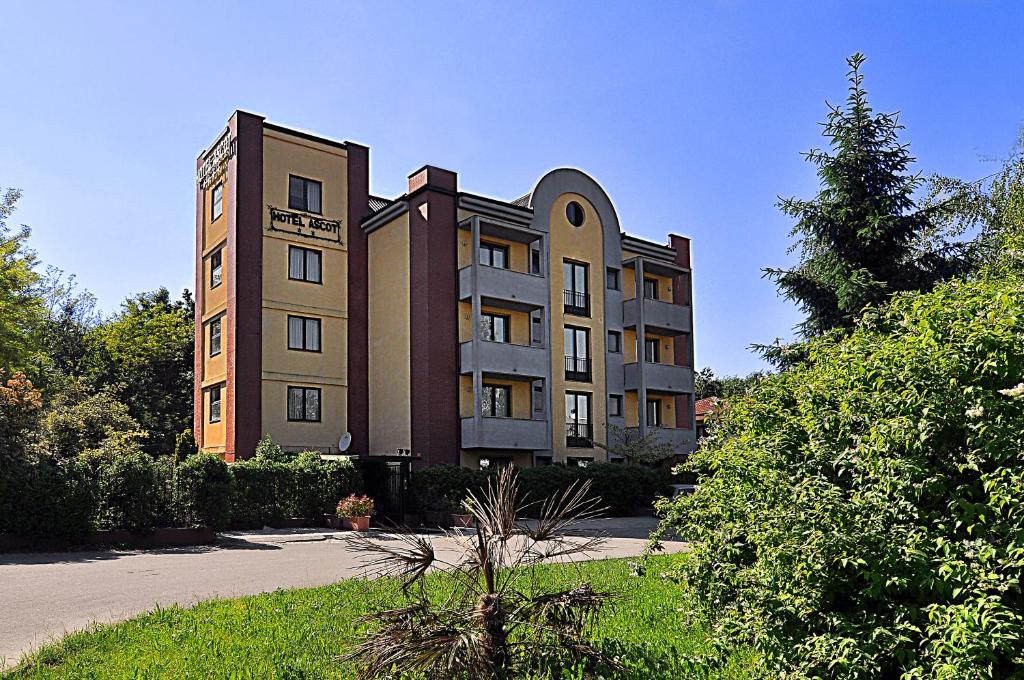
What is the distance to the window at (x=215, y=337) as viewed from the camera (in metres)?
32.4

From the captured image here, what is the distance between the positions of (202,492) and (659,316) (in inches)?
850

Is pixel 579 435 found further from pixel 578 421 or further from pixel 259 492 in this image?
pixel 259 492

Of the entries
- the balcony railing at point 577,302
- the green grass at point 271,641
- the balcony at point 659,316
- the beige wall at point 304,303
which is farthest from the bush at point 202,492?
the balcony at point 659,316

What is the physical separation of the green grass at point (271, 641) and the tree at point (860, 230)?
1348 cm

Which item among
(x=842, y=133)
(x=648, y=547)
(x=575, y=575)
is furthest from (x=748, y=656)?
(x=842, y=133)

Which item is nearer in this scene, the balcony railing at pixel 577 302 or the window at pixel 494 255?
the window at pixel 494 255

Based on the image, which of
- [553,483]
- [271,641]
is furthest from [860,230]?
[271,641]

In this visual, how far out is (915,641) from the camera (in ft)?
16.2

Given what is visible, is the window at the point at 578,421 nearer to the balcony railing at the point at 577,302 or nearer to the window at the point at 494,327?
the balcony railing at the point at 577,302

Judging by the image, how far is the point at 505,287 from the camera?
3216cm

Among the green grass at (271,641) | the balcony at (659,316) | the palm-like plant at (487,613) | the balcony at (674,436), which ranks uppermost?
the balcony at (659,316)

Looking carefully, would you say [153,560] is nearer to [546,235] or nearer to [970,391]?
[970,391]

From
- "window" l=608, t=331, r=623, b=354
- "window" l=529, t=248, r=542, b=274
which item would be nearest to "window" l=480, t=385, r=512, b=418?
"window" l=529, t=248, r=542, b=274

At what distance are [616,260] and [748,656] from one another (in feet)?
103
